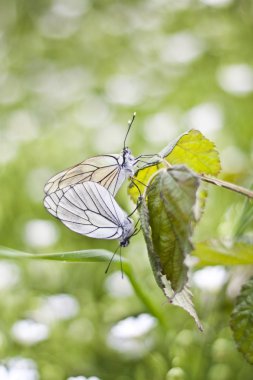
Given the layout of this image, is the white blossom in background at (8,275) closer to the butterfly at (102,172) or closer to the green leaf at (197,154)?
the butterfly at (102,172)

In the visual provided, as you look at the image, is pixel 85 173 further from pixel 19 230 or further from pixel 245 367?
pixel 19 230

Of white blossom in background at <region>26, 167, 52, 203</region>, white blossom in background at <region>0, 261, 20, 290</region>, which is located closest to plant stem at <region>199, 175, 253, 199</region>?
white blossom in background at <region>0, 261, 20, 290</region>

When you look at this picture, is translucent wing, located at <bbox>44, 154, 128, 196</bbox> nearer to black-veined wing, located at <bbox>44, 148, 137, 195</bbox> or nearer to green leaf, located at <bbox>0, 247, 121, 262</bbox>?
black-veined wing, located at <bbox>44, 148, 137, 195</bbox>

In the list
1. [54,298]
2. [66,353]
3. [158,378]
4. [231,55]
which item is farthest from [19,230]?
[231,55]

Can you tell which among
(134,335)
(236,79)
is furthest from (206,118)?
(134,335)

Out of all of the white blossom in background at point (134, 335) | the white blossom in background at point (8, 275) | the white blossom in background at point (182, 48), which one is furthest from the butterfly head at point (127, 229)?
the white blossom in background at point (182, 48)

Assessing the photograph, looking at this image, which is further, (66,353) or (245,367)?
(66,353)

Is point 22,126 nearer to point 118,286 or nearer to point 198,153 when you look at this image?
point 118,286
